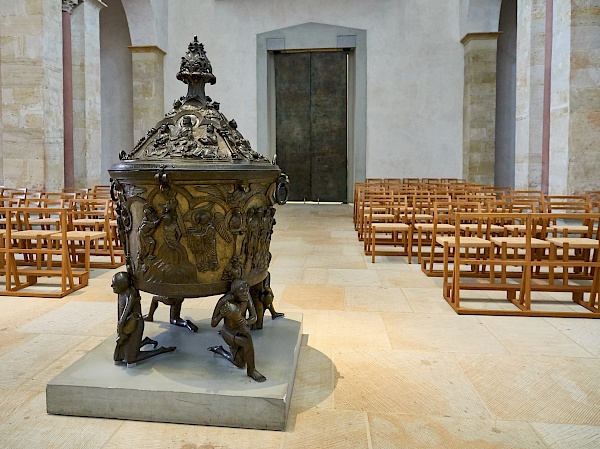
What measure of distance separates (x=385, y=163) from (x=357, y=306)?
9.87 metres

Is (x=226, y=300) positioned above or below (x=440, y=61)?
below

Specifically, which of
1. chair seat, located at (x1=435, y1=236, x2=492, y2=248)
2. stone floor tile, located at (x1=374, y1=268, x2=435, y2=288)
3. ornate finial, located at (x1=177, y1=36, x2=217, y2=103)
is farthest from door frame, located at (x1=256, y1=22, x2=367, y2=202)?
ornate finial, located at (x1=177, y1=36, x2=217, y2=103)

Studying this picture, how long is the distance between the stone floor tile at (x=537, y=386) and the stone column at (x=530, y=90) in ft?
22.8

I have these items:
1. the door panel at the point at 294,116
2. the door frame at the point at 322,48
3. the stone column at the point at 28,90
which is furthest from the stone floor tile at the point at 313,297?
the door panel at the point at 294,116

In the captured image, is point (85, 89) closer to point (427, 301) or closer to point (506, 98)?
point (427, 301)

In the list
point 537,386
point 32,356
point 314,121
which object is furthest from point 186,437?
Answer: point 314,121

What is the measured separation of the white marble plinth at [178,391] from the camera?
244 centimetres

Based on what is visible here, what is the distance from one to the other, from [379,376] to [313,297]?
1796 mm

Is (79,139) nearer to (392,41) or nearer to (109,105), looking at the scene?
(109,105)

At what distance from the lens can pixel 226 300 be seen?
8.91 ft

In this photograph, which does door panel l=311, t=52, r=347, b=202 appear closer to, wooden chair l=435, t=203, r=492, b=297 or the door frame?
the door frame

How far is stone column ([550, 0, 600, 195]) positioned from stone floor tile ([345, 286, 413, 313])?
4184 mm

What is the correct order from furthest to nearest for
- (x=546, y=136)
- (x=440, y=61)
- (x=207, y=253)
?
(x=440, y=61), (x=546, y=136), (x=207, y=253)

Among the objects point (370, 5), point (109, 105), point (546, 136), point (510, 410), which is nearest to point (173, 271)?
point (510, 410)
